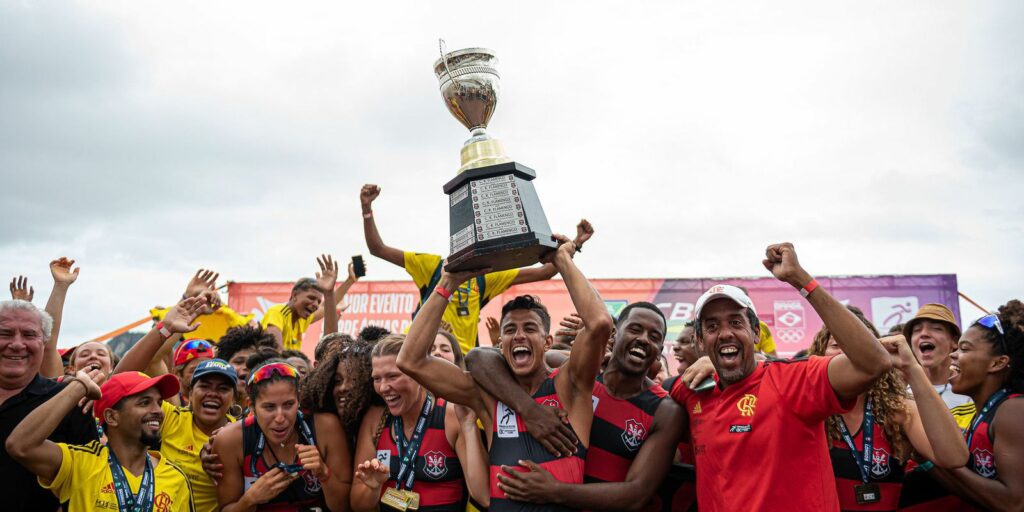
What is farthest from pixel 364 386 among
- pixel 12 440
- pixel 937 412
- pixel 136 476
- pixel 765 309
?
A: pixel 765 309

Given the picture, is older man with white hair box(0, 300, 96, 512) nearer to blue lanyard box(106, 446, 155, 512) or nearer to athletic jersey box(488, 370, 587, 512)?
blue lanyard box(106, 446, 155, 512)

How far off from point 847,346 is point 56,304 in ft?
19.6

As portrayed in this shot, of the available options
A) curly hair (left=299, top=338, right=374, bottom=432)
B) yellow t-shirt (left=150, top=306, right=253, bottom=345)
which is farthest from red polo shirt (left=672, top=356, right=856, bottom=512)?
yellow t-shirt (left=150, top=306, right=253, bottom=345)

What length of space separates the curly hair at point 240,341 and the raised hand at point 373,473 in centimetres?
332

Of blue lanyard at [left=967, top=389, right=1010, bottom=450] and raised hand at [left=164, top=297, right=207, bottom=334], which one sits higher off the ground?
raised hand at [left=164, top=297, right=207, bottom=334]

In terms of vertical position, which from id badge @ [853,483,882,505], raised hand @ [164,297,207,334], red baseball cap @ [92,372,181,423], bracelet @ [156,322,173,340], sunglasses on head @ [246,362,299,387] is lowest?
id badge @ [853,483,882,505]

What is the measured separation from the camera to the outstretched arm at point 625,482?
374 cm

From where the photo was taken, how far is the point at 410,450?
4.52 metres

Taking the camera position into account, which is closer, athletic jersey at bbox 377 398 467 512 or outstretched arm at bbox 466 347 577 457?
outstretched arm at bbox 466 347 577 457

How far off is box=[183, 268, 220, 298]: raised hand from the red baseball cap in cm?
152

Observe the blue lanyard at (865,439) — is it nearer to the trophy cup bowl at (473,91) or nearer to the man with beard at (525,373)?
the man with beard at (525,373)

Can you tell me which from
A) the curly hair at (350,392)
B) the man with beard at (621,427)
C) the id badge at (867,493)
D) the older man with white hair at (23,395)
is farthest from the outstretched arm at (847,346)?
the older man with white hair at (23,395)

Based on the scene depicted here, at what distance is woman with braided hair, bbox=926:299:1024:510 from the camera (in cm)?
386

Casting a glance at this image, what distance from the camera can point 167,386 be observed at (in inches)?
181
